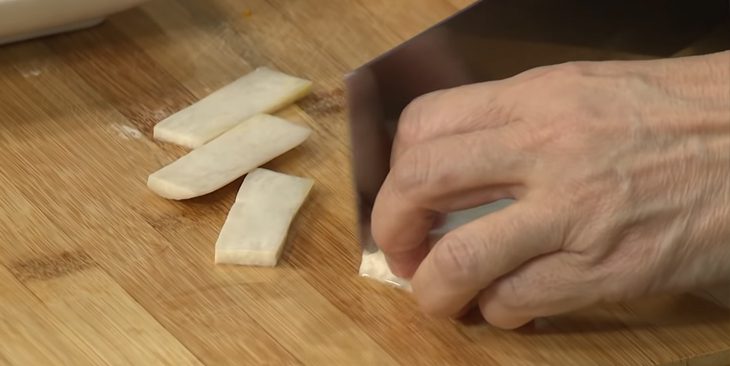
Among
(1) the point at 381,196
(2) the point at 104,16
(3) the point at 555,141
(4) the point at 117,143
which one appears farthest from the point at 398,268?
(2) the point at 104,16

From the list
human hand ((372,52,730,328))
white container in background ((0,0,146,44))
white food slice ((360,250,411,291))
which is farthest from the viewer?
white container in background ((0,0,146,44))

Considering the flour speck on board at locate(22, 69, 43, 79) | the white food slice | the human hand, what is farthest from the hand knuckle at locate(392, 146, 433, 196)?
the flour speck on board at locate(22, 69, 43, 79)

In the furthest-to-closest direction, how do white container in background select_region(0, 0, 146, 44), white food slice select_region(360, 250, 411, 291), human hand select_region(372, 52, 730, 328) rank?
white container in background select_region(0, 0, 146, 44), white food slice select_region(360, 250, 411, 291), human hand select_region(372, 52, 730, 328)

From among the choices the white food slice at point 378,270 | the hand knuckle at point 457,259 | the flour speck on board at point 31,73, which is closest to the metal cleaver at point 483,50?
the white food slice at point 378,270

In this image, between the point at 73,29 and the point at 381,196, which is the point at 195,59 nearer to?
the point at 73,29

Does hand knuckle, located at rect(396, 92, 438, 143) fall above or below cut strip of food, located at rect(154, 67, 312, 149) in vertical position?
above

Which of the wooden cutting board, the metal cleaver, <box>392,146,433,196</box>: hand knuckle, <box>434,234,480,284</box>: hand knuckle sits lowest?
the wooden cutting board

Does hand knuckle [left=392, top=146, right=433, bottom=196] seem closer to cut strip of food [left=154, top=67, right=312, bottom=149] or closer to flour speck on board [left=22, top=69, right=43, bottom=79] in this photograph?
cut strip of food [left=154, top=67, right=312, bottom=149]
